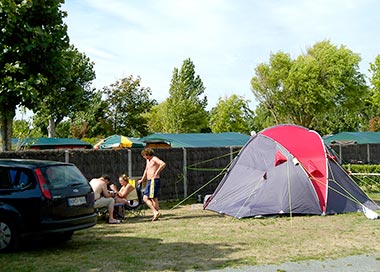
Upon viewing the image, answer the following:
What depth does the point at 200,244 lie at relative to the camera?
8570 mm

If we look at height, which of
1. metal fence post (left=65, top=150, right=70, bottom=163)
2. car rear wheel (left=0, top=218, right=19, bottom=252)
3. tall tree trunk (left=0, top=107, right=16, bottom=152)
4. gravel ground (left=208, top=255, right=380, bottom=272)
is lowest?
gravel ground (left=208, top=255, right=380, bottom=272)

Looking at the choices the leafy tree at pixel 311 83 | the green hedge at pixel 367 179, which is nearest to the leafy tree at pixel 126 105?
the leafy tree at pixel 311 83

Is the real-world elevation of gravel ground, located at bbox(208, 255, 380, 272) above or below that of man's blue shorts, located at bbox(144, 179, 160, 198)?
below

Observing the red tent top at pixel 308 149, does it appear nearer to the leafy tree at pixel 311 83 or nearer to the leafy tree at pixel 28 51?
the leafy tree at pixel 28 51

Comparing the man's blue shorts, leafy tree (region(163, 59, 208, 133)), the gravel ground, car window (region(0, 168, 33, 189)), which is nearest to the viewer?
the gravel ground

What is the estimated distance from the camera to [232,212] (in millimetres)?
12141

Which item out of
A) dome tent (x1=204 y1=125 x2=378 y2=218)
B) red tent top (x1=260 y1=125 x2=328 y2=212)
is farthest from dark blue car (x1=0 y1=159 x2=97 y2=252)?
red tent top (x1=260 y1=125 x2=328 y2=212)

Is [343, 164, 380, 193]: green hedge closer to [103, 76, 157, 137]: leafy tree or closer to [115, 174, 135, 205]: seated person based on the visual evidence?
[115, 174, 135, 205]: seated person

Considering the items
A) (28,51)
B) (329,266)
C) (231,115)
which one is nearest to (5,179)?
(28,51)

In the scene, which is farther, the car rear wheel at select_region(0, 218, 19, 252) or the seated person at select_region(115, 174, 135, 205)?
the seated person at select_region(115, 174, 135, 205)

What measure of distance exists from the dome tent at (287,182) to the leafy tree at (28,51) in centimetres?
528

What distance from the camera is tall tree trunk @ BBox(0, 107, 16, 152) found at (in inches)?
484

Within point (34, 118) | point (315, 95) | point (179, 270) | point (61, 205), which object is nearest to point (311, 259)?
point (179, 270)

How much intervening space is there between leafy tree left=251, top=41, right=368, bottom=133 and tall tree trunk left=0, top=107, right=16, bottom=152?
26.5m
